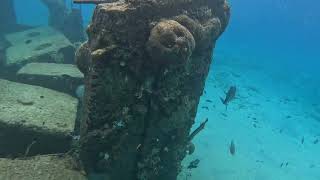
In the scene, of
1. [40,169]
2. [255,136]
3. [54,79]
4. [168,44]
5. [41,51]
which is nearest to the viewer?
[168,44]

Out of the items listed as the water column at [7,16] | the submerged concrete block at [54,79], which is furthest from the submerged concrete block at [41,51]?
the water column at [7,16]

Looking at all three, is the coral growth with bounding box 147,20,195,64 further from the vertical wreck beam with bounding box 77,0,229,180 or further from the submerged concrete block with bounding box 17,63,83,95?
the submerged concrete block with bounding box 17,63,83,95

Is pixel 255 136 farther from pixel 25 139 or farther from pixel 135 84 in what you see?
pixel 25 139

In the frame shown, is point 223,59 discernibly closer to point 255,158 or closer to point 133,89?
point 255,158

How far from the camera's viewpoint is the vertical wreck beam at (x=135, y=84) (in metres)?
5.17

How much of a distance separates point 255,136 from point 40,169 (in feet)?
36.1

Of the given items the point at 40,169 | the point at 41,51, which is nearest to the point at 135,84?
the point at 40,169

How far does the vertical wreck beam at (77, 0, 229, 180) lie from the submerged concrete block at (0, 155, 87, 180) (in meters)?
0.28

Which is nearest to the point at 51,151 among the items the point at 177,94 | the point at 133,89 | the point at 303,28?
the point at 133,89

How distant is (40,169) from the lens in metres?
5.33

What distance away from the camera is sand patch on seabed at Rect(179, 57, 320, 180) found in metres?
11.5

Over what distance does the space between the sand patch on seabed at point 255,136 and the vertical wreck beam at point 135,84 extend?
3.65 meters

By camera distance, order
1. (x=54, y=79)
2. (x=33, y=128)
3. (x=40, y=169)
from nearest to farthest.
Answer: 1. (x=40, y=169)
2. (x=33, y=128)
3. (x=54, y=79)

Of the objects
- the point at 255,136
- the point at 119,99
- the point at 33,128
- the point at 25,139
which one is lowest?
the point at 255,136
